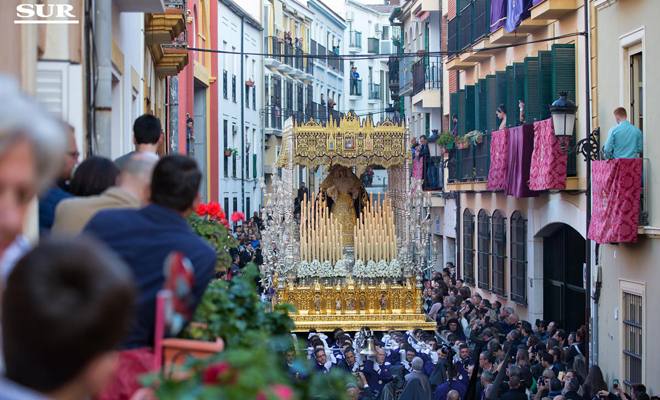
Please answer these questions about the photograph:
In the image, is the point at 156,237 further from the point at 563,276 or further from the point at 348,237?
the point at 563,276

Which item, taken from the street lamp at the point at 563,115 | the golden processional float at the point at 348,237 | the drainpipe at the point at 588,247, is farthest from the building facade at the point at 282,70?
the street lamp at the point at 563,115

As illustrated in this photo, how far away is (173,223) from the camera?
15.2 feet

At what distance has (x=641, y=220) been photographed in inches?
621

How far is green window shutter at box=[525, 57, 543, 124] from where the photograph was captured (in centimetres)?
2070

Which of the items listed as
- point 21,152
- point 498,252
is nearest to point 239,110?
point 498,252

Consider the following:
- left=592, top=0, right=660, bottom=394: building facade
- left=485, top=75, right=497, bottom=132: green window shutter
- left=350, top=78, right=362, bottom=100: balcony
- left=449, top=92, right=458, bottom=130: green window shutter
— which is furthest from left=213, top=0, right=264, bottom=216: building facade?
left=592, top=0, right=660, bottom=394: building facade

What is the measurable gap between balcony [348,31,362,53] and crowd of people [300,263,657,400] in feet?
169

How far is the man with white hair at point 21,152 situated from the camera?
253cm

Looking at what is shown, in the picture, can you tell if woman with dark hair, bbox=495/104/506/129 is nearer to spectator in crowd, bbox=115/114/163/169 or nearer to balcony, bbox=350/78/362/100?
spectator in crowd, bbox=115/114/163/169

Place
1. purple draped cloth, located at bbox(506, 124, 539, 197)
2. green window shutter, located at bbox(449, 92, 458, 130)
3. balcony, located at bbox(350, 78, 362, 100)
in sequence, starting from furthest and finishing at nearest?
balcony, located at bbox(350, 78, 362, 100), green window shutter, located at bbox(449, 92, 458, 130), purple draped cloth, located at bbox(506, 124, 539, 197)

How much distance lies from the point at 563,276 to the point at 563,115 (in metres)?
5.29

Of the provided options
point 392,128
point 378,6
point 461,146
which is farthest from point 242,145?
point 378,6

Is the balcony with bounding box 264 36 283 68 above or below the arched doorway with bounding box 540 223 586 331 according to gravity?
above

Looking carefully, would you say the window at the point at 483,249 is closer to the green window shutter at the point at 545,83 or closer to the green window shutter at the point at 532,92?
the green window shutter at the point at 532,92
